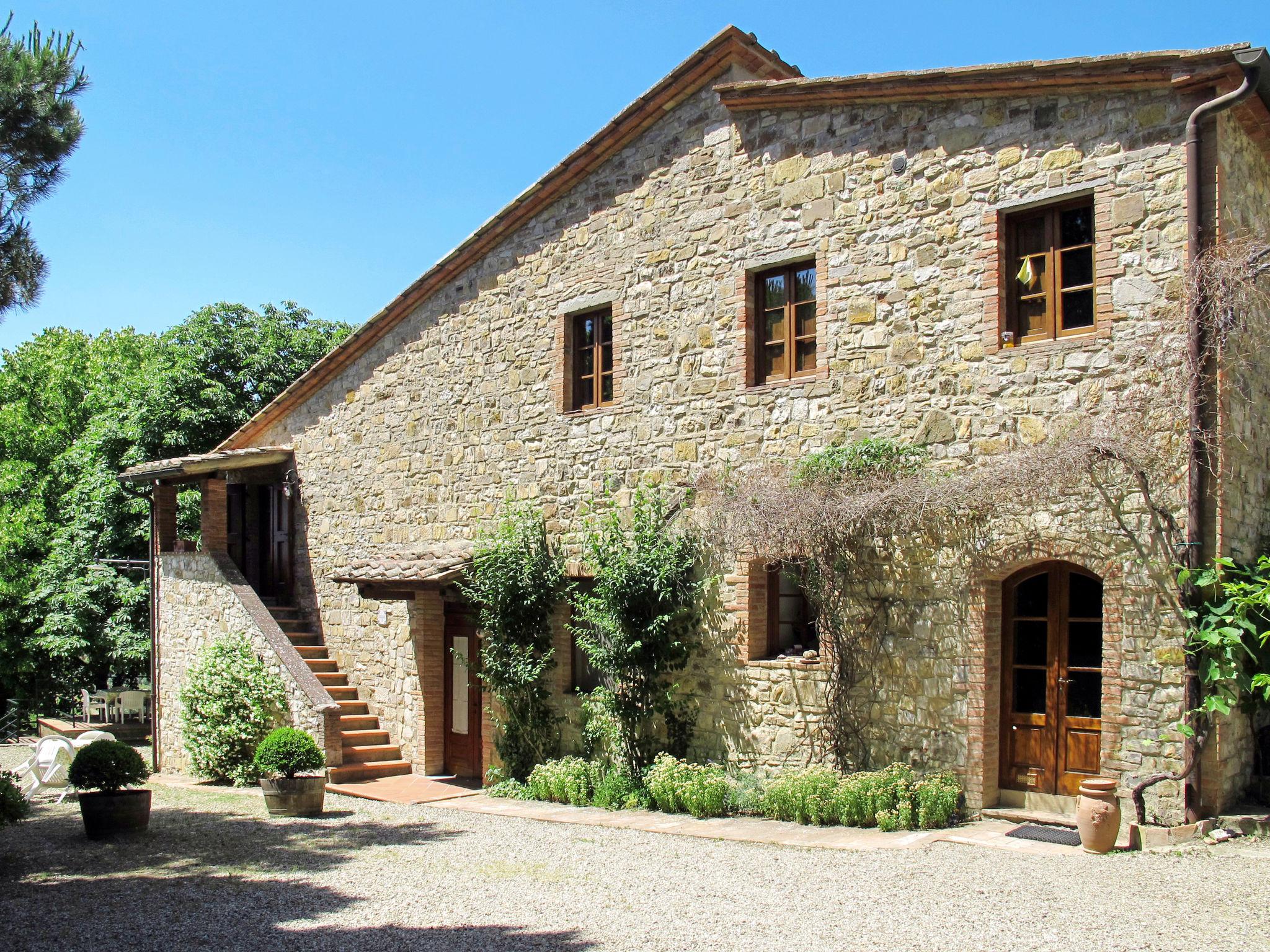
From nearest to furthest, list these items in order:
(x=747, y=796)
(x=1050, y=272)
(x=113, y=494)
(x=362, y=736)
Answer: (x=1050, y=272) < (x=747, y=796) < (x=362, y=736) < (x=113, y=494)

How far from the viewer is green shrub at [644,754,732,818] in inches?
414

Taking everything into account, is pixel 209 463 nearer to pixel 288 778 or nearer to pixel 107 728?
pixel 288 778

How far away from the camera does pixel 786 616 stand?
36.5ft

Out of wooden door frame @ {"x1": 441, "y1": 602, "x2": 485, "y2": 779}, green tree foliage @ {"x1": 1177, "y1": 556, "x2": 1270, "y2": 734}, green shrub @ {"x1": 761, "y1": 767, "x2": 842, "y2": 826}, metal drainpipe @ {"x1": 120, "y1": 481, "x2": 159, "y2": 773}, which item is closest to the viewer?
green tree foliage @ {"x1": 1177, "y1": 556, "x2": 1270, "y2": 734}

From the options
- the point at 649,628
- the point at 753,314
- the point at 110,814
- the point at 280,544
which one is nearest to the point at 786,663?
the point at 649,628

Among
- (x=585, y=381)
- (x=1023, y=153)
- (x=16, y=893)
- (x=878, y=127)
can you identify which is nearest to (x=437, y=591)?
(x=585, y=381)

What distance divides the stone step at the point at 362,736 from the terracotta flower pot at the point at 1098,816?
9.57 meters

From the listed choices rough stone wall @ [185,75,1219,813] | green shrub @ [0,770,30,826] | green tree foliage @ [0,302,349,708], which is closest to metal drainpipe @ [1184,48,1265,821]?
rough stone wall @ [185,75,1219,813]

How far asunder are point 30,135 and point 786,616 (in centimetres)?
783

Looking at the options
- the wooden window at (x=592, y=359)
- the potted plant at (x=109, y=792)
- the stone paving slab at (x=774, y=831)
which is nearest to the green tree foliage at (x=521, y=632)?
the stone paving slab at (x=774, y=831)

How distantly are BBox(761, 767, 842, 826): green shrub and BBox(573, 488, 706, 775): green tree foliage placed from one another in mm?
1506

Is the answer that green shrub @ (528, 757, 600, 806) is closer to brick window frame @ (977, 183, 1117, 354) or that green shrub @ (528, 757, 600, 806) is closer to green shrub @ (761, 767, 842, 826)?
green shrub @ (761, 767, 842, 826)

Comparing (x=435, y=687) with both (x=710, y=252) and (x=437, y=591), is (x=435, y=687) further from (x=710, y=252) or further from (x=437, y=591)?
(x=710, y=252)

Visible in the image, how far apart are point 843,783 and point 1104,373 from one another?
4168 mm
